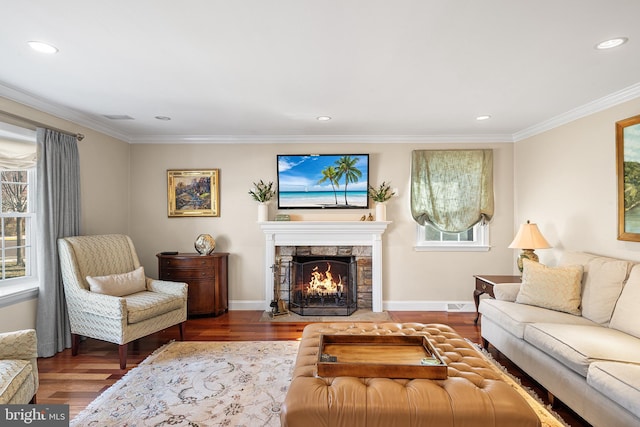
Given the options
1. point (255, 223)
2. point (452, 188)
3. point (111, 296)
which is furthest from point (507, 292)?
point (111, 296)

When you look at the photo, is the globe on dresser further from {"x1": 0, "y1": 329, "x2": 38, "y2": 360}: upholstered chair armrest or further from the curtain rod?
{"x1": 0, "y1": 329, "x2": 38, "y2": 360}: upholstered chair armrest

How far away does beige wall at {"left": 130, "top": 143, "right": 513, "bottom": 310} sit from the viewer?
4.58m

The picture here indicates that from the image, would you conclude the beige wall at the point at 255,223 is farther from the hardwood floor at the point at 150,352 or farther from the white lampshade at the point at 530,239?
the white lampshade at the point at 530,239

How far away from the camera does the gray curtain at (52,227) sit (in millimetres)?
3123

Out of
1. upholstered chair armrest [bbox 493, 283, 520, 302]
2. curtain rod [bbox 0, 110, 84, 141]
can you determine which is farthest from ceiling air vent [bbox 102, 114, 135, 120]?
upholstered chair armrest [bbox 493, 283, 520, 302]

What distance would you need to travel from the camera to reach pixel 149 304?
311 centimetres

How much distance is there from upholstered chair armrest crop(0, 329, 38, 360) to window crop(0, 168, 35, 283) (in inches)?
57.4

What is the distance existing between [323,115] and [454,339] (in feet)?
8.42

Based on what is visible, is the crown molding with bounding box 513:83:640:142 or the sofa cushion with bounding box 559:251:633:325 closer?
the sofa cushion with bounding box 559:251:633:325

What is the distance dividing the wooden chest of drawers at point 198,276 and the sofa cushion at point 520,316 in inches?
127

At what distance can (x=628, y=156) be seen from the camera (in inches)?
113

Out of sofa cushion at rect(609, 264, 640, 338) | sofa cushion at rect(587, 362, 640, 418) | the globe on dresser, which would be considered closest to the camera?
sofa cushion at rect(587, 362, 640, 418)

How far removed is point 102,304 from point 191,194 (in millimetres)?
2007

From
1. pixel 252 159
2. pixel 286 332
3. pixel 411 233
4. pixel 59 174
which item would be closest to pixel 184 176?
pixel 252 159
